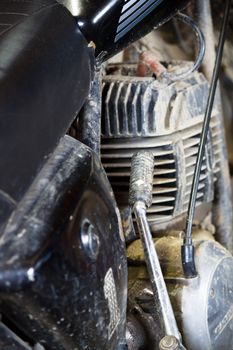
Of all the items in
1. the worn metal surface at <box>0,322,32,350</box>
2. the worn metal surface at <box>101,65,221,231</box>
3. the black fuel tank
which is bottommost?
the worn metal surface at <box>0,322,32,350</box>

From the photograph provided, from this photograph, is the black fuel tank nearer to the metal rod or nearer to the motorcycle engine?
the motorcycle engine

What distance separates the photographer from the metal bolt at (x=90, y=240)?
2.04ft

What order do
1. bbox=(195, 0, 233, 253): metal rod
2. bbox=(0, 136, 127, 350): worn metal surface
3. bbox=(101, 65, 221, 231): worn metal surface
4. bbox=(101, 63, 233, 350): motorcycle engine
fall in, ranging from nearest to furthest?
bbox=(0, 136, 127, 350): worn metal surface < bbox=(101, 63, 233, 350): motorcycle engine < bbox=(101, 65, 221, 231): worn metal surface < bbox=(195, 0, 233, 253): metal rod

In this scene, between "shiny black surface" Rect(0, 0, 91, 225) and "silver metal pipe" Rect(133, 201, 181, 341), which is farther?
"silver metal pipe" Rect(133, 201, 181, 341)

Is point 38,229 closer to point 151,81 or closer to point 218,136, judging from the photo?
point 151,81

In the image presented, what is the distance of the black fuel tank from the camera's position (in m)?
0.77

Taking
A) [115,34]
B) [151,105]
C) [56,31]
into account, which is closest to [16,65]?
[56,31]

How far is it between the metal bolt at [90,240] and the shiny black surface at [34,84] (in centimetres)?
8

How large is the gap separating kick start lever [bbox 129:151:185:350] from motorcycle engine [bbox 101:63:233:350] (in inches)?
2.7

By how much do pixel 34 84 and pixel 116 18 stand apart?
21cm

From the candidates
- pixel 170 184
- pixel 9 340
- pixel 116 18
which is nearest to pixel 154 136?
pixel 170 184

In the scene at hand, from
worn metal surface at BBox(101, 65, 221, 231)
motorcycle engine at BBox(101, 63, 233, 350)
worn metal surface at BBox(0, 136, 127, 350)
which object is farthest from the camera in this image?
worn metal surface at BBox(101, 65, 221, 231)

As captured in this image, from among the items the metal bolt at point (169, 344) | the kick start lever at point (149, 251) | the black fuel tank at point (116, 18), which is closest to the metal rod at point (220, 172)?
the black fuel tank at point (116, 18)

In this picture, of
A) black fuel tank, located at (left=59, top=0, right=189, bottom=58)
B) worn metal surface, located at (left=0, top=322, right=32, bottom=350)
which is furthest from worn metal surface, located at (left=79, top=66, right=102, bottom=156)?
worn metal surface, located at (left=0, top=322, right=32, bottom=350)
